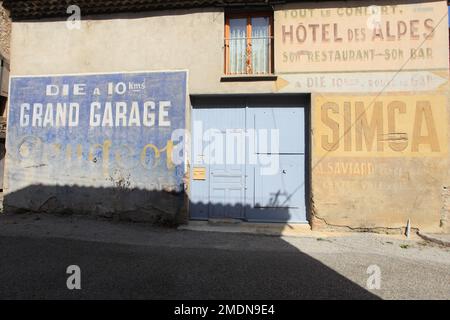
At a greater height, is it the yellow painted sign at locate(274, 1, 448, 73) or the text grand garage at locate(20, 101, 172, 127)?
the yellow painted sign at locate(274, 1, 448, 73)

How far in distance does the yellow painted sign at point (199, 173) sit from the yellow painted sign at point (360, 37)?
2953mm

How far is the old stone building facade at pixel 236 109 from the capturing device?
6.56 metres

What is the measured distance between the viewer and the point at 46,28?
777 centimetres

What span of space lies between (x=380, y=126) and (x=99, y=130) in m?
6.47

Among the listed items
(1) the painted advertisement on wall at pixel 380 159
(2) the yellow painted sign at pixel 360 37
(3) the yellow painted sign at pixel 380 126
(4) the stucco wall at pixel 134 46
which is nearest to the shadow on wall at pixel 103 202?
(4) the stucco wall at pixel 134 46

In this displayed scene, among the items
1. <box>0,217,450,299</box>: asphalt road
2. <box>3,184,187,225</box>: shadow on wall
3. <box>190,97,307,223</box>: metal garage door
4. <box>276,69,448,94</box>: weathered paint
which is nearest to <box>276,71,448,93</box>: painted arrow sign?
<box>276,69,448,94</box>: weathered paint

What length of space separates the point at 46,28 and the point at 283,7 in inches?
235

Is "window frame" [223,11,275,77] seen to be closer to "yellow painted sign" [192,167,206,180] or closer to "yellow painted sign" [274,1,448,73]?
"yellow painted sign" [274,1,448,73]

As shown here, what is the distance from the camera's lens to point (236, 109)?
289 inches

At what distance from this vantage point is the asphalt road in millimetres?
3559

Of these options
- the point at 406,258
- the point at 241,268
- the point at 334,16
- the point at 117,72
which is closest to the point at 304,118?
the point at 334,16

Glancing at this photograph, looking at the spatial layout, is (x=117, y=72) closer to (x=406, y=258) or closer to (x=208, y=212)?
(x=208, y=212)

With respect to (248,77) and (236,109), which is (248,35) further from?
(236,109)

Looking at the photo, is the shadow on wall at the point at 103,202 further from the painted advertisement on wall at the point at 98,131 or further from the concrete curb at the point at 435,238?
the concrete curb at the point at 435,238
